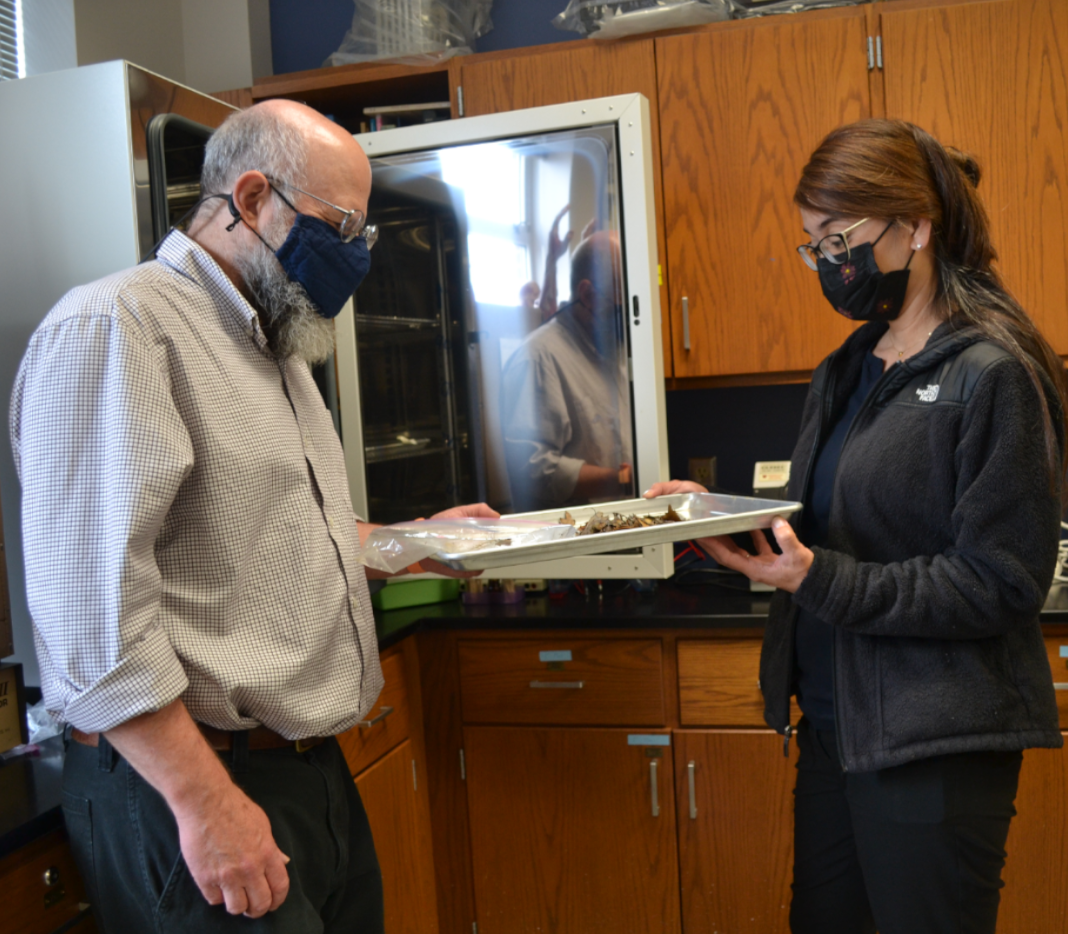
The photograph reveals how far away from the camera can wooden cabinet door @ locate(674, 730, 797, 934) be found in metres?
2.05

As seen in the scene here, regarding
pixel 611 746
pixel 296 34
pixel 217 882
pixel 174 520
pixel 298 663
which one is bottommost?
pixel 611 746

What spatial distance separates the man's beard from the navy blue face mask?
0.4 inches

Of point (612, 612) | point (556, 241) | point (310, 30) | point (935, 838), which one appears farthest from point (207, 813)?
point (310, 30)

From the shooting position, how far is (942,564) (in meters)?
1.18

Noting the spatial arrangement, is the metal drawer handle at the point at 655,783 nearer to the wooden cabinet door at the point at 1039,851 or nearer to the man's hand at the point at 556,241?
the wooden cabinet door at the point at 1039,851

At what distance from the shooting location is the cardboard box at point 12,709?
130 centimetres

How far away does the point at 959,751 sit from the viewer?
1.18 metres

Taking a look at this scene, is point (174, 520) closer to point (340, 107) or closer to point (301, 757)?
point (301, 757)

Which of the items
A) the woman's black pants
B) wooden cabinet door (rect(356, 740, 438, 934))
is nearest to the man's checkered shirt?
the woman's black pants

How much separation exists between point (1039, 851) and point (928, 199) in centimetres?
143

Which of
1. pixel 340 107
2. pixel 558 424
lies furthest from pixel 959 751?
pixel 340 107

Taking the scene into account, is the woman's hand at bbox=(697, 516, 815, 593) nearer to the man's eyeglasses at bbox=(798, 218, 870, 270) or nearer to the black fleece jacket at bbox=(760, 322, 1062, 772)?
the black fleece jacket at bbox=(760, 322, 1062, 772)

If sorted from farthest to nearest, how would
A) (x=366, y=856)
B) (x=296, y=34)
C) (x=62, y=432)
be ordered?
(x=296, y=34), (x=366, y=856), (x=62, y=432)

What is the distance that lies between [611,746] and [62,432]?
1493 mm
